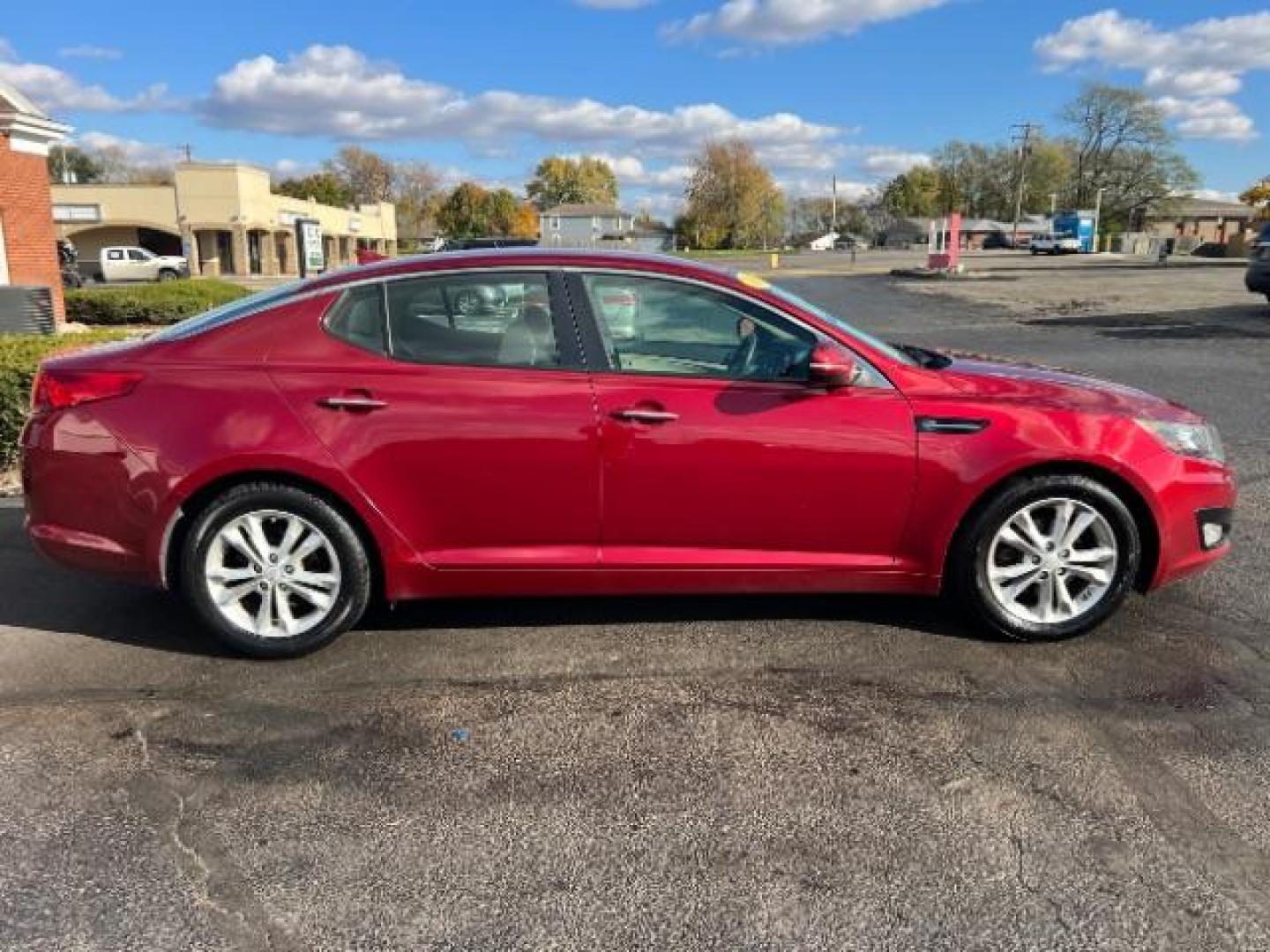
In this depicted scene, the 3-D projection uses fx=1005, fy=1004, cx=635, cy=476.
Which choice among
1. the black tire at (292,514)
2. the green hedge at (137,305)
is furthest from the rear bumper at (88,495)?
the green hedge at (137,305)

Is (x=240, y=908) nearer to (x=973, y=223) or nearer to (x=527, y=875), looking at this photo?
(x=527, y=875)

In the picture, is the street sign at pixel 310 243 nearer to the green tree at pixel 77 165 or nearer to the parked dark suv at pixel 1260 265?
the parked dark suv at pixel 1260 265

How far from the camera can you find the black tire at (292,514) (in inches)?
153

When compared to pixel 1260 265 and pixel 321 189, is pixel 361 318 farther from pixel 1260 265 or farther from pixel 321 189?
pixel 321 189

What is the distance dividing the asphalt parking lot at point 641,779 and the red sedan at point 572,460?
12.9 inches

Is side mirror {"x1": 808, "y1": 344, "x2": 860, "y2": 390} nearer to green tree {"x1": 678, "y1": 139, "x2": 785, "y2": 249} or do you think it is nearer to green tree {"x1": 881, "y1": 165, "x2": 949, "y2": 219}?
green tree {"x1": 678, "y1": 139, "x2": 785, "y2": 249}

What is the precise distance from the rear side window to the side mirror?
1679mm

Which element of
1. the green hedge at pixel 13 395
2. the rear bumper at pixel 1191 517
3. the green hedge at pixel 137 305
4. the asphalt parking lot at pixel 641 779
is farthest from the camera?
the green hedge at pixel 137 305

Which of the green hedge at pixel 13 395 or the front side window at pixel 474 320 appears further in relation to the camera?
the green hedge at pixel 13 395

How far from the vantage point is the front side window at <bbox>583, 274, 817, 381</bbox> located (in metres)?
3.98

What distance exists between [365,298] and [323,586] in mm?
1160

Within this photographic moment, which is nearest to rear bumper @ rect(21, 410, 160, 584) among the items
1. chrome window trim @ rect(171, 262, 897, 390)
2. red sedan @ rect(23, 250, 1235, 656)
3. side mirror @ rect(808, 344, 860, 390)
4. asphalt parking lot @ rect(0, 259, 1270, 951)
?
red sedan @ rect(23, 250, 1235, 656)

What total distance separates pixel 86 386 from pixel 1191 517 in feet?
14.5

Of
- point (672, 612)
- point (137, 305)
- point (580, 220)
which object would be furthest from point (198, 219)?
point (580, 220)
